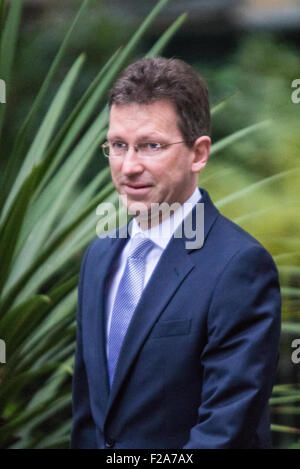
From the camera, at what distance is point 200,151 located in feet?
4.23

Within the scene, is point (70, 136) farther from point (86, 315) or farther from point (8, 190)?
point (86, 315)

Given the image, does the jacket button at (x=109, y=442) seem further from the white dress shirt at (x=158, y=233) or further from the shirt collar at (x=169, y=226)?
the shirt collar at (x=169, y=226)

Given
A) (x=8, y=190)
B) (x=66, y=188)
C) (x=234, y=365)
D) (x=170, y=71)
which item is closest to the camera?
(x=234, y=365)

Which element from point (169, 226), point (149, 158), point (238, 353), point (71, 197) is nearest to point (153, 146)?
point (149, 158)

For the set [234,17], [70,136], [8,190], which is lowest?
[8,190]

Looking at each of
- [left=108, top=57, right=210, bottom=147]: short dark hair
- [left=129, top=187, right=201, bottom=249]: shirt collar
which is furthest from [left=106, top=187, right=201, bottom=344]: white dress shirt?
[left=108, top=57, right=210, bottom=147]: short dark hair

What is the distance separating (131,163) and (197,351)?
349 mm

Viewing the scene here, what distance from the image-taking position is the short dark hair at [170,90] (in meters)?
1.24

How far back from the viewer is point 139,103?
1.23 meters

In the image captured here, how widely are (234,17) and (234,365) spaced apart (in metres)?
2.85

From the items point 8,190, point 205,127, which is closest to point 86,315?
point 205,127

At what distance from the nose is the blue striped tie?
0.49 feet

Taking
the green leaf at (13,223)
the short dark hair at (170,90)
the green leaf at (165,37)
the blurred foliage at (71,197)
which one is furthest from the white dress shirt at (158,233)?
the green leaf at (165,37)

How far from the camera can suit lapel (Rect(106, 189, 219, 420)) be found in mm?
1251
